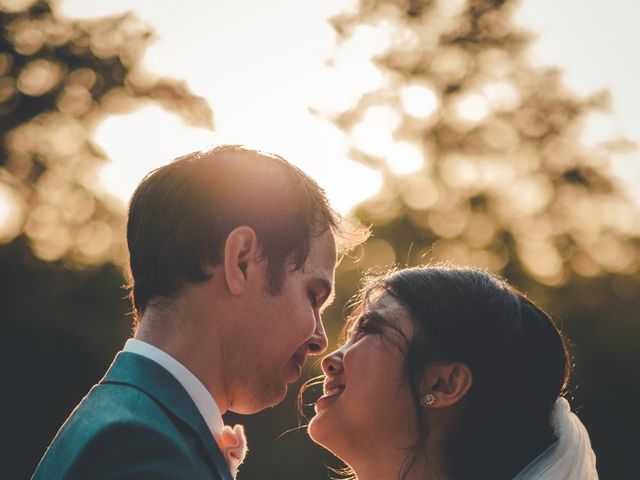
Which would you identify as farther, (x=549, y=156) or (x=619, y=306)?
(x=549, y=156)

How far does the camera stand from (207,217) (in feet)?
10.4

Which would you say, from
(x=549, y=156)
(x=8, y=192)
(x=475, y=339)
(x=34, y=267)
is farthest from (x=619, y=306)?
(x=475, y=339)

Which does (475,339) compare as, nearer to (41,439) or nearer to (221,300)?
(221,300)

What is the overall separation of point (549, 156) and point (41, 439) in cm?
1488

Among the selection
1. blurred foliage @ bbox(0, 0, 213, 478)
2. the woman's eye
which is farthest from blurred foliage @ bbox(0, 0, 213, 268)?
the woman's eye

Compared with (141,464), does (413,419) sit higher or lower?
lower

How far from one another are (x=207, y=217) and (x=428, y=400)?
4.23 feet

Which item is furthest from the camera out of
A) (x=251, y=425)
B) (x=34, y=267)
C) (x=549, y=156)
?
(x=549, y=156)

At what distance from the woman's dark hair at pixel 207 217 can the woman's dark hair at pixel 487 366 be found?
701 millimetres

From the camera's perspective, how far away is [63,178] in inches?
755

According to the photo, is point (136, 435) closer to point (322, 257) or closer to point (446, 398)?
point (322, 257)

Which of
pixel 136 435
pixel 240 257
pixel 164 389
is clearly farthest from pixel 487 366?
pixel 136 435

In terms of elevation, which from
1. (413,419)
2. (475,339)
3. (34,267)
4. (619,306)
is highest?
(475,339)

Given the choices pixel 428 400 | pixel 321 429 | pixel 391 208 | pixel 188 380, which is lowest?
pixel 391 208
